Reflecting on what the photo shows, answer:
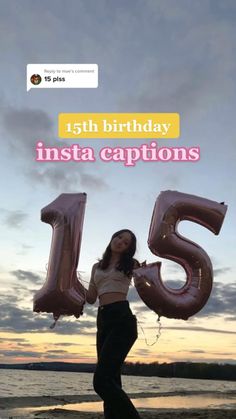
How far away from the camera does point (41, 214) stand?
21.2ft

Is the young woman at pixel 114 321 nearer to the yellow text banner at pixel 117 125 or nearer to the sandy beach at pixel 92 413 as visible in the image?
the yellow text banner at pixel 117 125

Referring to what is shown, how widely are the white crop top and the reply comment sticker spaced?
4.10 meters

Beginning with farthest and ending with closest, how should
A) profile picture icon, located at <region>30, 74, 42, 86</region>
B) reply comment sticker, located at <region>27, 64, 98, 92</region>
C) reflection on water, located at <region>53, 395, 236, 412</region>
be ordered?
reflection on water, located at <region>53, 395, 236, 412</region>
profile picture icon, located at <region>30, 74, 42, 86</region>
reply comment sticker, located at <region>27, 64, 98, 92</region>

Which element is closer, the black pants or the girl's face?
the black pants

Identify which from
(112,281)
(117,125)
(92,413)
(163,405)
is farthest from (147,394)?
(112,281)

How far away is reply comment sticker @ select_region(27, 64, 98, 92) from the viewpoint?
7383mm

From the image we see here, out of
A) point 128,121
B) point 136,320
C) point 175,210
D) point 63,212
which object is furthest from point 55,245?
point 136,320

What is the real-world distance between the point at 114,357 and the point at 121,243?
84 centimetres

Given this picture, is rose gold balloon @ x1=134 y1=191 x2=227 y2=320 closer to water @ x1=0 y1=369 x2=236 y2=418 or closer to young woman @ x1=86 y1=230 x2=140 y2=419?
young woman @ x1=86 y1=230 x2=140 y2=419

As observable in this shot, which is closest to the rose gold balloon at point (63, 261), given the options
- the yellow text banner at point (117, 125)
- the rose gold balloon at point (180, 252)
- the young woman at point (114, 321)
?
the rose gold balloon at point (180, 252)

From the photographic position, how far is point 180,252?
19.9 ft

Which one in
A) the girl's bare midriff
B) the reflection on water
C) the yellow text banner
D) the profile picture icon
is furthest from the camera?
the reflection on water

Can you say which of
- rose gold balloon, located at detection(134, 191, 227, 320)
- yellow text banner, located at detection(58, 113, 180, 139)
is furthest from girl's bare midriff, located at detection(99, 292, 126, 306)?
yellow text banner, located at detection(58, 113, 180, 139)

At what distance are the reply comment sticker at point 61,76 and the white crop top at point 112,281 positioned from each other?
13.5 ft
